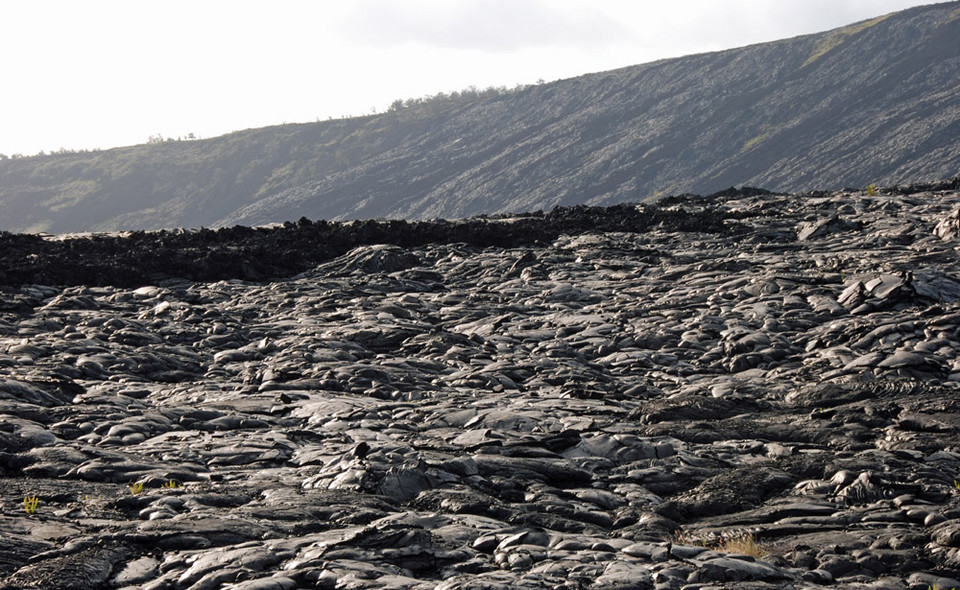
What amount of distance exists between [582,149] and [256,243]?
70097 mm

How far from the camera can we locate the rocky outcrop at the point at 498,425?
28.3 feet

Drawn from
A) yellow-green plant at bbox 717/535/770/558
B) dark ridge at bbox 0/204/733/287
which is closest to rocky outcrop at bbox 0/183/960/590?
yellow-green plant at bbox 717/535/770/558

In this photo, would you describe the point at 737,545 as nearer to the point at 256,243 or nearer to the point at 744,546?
the point at 744,546

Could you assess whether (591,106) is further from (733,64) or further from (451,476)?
(451,476)

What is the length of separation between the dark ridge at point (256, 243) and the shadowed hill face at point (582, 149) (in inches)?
1786

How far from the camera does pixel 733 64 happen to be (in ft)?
347

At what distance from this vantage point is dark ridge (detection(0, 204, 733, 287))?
24.9 m

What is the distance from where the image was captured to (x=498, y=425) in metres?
13.6

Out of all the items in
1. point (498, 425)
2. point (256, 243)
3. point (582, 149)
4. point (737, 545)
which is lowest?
point (737, 545)

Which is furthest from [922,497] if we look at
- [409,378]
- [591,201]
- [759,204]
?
[591,201]

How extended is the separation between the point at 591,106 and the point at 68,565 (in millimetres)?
102619

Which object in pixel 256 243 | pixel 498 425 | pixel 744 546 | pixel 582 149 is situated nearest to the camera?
pixel 744 546

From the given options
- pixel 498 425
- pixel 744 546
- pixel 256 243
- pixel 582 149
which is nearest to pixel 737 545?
pixel 744 546

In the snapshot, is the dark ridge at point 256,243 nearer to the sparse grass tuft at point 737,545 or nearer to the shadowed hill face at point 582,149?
the sparse grass tuft at point 737,545
